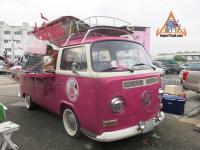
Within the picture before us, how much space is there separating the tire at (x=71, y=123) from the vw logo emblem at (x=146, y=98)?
146cm

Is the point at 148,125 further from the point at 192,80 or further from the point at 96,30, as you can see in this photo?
the point at 192,80

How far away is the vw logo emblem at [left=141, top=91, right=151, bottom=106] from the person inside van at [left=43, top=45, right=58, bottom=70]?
2.44m

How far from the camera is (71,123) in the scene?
5438mm

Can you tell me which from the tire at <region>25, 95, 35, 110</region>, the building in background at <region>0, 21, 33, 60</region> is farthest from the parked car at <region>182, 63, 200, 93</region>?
the building in background at <region>0, 21, 33, 60</region>

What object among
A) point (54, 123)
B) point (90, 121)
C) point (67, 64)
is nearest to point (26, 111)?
point (54, 123)

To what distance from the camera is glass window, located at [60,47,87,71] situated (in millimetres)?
4781

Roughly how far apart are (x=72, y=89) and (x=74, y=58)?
2.20 feet

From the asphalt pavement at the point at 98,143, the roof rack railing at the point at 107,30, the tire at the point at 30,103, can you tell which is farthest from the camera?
the tire at the point at 30,103

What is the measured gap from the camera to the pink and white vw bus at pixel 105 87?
14.0 ft

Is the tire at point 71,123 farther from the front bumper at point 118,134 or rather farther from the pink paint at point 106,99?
the front bumper at point 118,134

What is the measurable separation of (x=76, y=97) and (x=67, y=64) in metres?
0.91

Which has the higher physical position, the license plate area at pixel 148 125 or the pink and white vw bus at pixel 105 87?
the pink and white vw bus at pixel 105 87

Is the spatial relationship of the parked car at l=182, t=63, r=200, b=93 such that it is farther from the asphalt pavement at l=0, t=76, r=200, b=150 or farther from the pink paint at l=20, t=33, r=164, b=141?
the pink paint at l=20, t=33, r=164, b=141

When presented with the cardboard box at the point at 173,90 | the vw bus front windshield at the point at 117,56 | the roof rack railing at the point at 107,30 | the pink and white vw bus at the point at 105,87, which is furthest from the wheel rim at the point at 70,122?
the cardboard box at the point at 173,90
